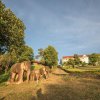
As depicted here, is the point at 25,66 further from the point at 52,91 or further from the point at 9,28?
the point at 52,91

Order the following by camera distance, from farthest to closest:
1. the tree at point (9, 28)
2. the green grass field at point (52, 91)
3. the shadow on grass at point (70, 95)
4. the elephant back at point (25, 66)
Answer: the tree at point (9, 28) → the elephant back at point (25, 66) → the green grass field at point (52, 91) → the shadow on grass at point (70, 95)

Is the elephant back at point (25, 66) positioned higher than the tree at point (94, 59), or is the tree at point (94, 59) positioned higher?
the tree at point (94, 59)

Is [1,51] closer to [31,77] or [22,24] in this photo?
[22,24]

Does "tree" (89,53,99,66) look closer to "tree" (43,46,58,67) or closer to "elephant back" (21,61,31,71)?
"tree" (43,46,58,67)

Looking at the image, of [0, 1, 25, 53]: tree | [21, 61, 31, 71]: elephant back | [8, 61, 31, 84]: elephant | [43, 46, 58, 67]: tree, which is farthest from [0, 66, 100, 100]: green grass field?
[43, 46, 58, 67]: tree

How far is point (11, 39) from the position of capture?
32562mm

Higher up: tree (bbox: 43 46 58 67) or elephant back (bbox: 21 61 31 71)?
tree (bbox: 43 46 58 67)

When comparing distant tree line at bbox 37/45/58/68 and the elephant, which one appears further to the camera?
distant tree line at bbox 37/45/58/68

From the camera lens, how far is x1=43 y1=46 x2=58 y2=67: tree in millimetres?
109469

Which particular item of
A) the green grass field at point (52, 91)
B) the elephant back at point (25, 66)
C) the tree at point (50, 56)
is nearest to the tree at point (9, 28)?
the elephant back at point (25, 66)

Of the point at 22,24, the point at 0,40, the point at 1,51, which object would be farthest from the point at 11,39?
the point at 1,51

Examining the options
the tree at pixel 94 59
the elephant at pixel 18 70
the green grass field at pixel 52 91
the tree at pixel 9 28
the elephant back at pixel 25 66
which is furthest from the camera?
the tree at pixel 94 59

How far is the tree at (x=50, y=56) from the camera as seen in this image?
10947 centimetres

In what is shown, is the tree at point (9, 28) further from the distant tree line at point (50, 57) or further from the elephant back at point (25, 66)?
the distant tree line at point (50, 57)
